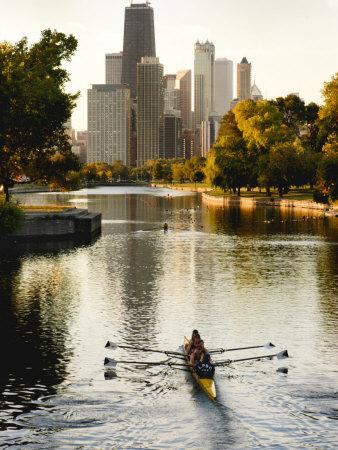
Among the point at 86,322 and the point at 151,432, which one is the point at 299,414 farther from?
the point at 86,322

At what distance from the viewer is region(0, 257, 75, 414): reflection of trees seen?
36.3 metres

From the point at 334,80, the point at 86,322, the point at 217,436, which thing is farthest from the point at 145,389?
the point at 334,80

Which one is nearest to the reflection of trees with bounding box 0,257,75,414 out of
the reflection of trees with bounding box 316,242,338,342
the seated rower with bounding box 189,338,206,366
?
the seated rower with bounding box 189,338,206,366

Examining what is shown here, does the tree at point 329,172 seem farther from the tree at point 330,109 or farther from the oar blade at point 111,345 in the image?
the oar blade at point 111,345

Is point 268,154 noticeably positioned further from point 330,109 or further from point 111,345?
point 111,345

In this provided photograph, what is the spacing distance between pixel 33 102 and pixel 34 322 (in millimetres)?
45262

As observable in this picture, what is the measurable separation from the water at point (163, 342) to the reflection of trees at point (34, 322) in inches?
3.2

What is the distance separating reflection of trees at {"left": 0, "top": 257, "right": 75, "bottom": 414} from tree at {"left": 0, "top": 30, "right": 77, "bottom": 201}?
2028cm

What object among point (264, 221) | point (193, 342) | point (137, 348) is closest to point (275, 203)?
point (264, 221)

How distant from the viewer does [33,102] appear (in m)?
86.6

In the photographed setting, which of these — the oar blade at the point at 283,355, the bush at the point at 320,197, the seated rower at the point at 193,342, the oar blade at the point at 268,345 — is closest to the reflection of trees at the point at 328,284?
the oar blade at the point at 268,345

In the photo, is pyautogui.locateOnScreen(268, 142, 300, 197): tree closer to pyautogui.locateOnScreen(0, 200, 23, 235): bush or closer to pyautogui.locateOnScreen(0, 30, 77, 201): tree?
pyautogui.locateOnScreen(0, 30, 77, 201): tree

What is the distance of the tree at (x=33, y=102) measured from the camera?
84250 millimetres

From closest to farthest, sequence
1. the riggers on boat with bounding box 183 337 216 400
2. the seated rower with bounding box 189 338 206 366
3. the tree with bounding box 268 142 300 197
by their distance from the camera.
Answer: the riggers on boat with bounding box 183 337 216 400 → the seated rower with bounding box 189 338 206 366 → the tree with bounding box 268 142 300 197
